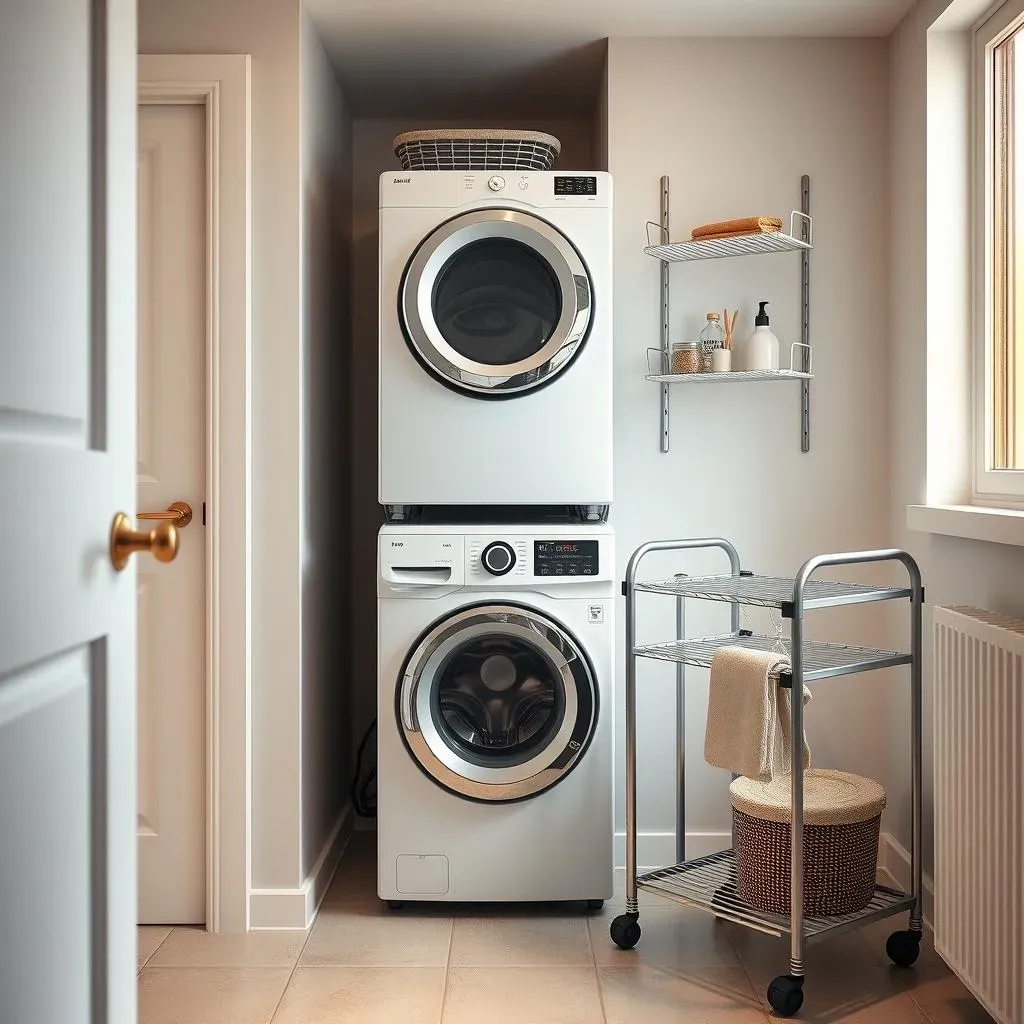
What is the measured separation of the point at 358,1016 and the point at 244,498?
1162mm

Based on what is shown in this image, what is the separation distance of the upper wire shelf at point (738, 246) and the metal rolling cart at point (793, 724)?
0.73 meters

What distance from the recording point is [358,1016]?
2100 mm

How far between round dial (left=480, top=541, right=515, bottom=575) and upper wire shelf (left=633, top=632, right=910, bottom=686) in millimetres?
361

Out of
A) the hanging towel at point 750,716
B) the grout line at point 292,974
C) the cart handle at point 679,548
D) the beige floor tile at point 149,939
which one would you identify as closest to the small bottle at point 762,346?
the cart handle at point 679,548

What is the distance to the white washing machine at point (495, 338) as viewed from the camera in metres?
2.55

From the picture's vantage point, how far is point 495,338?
2.60 meters

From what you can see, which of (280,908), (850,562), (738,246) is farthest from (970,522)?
(280,908)

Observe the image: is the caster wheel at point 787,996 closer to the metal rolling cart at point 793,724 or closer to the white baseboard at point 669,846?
the metal rolling cart at point 793,724

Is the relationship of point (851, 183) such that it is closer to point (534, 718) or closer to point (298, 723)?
point (534, 718)

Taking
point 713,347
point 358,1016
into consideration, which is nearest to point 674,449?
point 713,347

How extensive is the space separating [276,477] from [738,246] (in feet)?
4.21

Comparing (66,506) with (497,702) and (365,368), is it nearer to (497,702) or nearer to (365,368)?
(497,702)

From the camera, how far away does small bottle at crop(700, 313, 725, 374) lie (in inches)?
105

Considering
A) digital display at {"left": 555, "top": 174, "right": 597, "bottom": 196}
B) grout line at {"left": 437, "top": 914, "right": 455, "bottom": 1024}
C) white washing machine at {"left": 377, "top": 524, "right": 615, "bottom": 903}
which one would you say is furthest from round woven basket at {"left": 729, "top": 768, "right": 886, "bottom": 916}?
digital display at {"left": 555, "top": 174, "right": 597, "bottom": 196}
